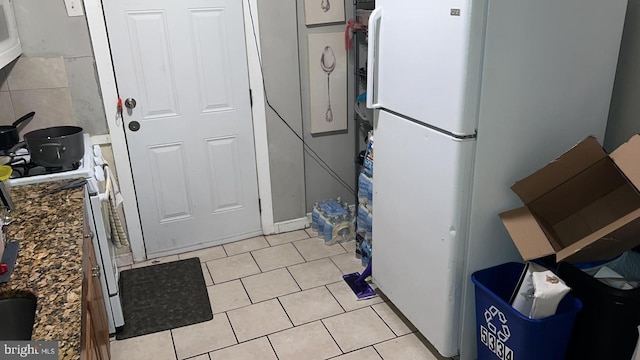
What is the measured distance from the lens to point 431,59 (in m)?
1.94

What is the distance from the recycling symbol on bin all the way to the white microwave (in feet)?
7.52

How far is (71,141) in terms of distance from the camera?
2289mm

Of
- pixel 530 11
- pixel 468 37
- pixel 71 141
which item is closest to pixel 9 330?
pixel 71 141

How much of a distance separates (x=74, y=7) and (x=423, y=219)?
2.18 meters

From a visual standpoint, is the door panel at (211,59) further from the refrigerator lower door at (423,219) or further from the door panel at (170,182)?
the refrigerator lower door at (423,219)

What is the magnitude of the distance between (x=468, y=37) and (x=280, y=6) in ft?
5.50

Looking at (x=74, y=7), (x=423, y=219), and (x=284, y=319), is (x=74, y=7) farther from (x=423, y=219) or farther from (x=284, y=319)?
(x=423, y=219)

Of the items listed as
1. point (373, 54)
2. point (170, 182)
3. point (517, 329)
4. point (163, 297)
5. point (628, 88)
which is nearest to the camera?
point (517, 329)

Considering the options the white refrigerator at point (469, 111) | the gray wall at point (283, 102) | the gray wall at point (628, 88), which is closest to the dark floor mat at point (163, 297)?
the gray wall at point (283, 102)

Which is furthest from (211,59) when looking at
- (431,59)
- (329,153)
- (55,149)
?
(431,59)

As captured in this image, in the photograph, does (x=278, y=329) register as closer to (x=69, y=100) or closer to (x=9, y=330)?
(x=9, y=330)

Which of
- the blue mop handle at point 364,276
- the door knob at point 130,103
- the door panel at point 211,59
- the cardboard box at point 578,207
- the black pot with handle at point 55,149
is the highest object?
the door panel at point 211,59

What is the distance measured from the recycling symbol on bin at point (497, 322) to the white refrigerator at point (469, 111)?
7.1 inches

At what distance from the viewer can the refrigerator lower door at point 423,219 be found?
6.51 feet
